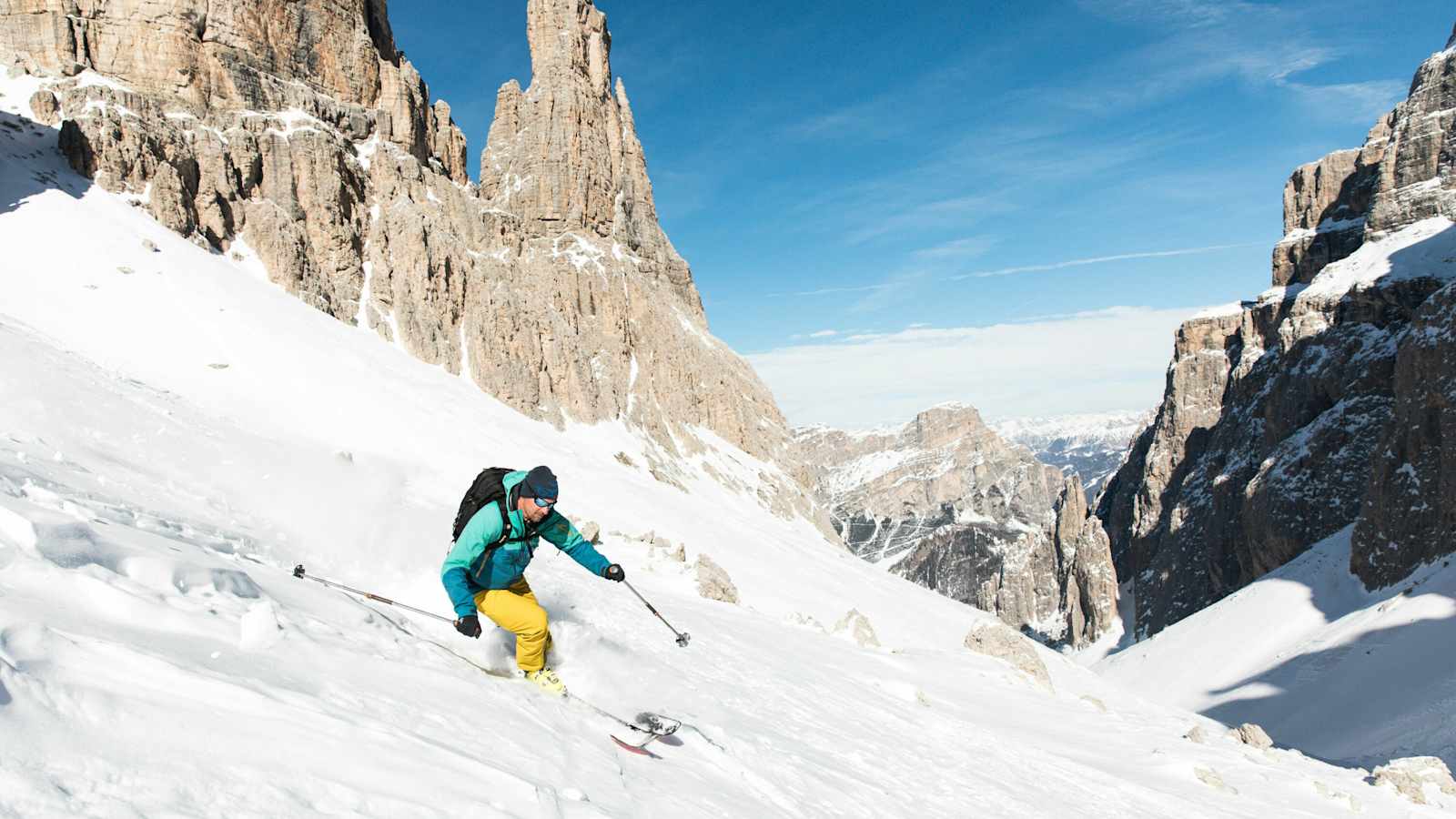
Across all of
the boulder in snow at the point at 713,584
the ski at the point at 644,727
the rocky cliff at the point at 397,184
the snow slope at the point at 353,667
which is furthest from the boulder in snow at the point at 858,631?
the rocky cliff at the point at 397,184

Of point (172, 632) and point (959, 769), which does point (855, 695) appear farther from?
point (172, 632)

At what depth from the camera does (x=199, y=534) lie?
331 inches

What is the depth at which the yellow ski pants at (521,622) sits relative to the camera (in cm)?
689

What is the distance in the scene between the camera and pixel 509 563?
705 centimetres

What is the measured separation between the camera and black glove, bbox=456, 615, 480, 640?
6.30 metres

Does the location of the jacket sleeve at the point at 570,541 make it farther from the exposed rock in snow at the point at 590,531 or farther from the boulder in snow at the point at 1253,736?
the boulder in snow at the point at 1253,736

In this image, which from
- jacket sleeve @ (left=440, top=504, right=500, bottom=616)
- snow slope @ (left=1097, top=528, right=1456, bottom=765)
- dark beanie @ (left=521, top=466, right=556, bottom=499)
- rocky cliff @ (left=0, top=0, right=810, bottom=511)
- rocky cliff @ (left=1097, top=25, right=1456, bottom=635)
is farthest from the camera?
rocky cliff @ (left=1097, top=25, right=1456, bottom=635)

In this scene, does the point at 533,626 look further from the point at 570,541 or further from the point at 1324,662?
the point at 1324,662

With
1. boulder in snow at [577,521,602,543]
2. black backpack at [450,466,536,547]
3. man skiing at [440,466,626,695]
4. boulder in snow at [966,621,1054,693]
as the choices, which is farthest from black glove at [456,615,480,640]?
boulder in snow at [966,621,1054,693]

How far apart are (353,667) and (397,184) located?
57643mm

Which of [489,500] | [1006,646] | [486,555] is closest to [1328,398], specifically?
[1006,646]

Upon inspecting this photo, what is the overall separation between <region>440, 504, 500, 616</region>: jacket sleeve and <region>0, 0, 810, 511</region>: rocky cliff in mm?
42862

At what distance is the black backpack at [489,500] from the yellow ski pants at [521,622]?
535 mm

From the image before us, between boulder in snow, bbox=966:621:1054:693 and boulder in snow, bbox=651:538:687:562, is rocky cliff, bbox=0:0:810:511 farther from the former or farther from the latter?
boulder in snow, bbox=966:621:1054:693
